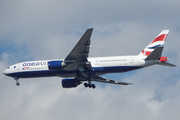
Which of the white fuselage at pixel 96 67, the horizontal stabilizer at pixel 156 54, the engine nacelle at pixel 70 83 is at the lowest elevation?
the engine nacelle at pixel 70 83

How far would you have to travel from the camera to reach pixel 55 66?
132ft

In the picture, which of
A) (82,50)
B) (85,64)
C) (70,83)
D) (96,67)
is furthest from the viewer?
(70,83)

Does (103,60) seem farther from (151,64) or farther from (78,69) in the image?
(151,64)

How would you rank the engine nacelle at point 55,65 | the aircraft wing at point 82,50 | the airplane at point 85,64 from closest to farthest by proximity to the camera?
the aircraft wing at point 82,50
the airplane at point 85,64
the engine nacelle at point 55,65

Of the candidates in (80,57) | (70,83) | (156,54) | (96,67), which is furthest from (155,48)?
(70,83)

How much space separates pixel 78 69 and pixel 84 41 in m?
6.50

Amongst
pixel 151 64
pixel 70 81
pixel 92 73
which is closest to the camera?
pixel 151 64

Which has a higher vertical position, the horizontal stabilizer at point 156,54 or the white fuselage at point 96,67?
the horizontal stabilizer at point 156,54

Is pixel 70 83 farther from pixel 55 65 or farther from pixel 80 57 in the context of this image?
pixel 80 57

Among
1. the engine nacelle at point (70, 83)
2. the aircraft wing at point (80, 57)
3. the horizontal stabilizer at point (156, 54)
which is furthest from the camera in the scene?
the engine nacelle at point (70, 83)

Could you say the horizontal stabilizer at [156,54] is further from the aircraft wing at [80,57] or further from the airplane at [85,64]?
the aircraft wing at [80,57]

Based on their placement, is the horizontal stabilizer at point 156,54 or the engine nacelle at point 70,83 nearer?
the horizontal stabilizer at point 156,54

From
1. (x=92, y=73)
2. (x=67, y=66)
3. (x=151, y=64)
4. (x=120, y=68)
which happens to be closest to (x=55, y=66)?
(x=67, y=66)

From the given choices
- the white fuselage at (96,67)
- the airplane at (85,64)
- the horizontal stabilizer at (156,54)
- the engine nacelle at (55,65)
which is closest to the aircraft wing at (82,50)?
the airplane at (85,64)
